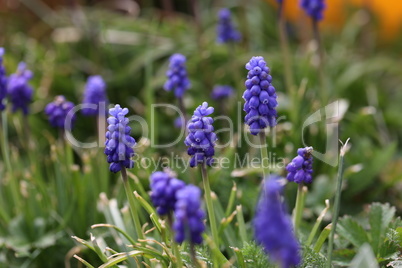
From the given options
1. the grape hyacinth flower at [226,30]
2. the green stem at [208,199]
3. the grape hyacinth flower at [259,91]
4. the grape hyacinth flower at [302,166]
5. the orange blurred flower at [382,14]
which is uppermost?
the orange blurred flower at [382,14]

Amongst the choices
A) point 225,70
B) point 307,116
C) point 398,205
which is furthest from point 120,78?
point 398,205

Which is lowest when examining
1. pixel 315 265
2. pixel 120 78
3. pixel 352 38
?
pixel 315 265

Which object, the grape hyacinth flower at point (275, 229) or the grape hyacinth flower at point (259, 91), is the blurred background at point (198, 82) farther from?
the grape hyacinth flower at point (275, 229)

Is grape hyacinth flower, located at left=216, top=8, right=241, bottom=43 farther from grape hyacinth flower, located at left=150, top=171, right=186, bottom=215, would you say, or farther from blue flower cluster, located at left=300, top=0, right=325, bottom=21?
grape hyacinth flower, located at left=150, top=171, right=186, bottom=215

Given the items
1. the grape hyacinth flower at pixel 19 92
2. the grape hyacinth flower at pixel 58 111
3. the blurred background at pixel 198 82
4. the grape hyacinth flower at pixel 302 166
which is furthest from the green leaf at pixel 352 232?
the grape hyacinth flower at pixel 19 92

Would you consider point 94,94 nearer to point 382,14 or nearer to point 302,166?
point 302,166

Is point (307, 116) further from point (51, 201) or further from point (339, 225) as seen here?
point (51, 201)
